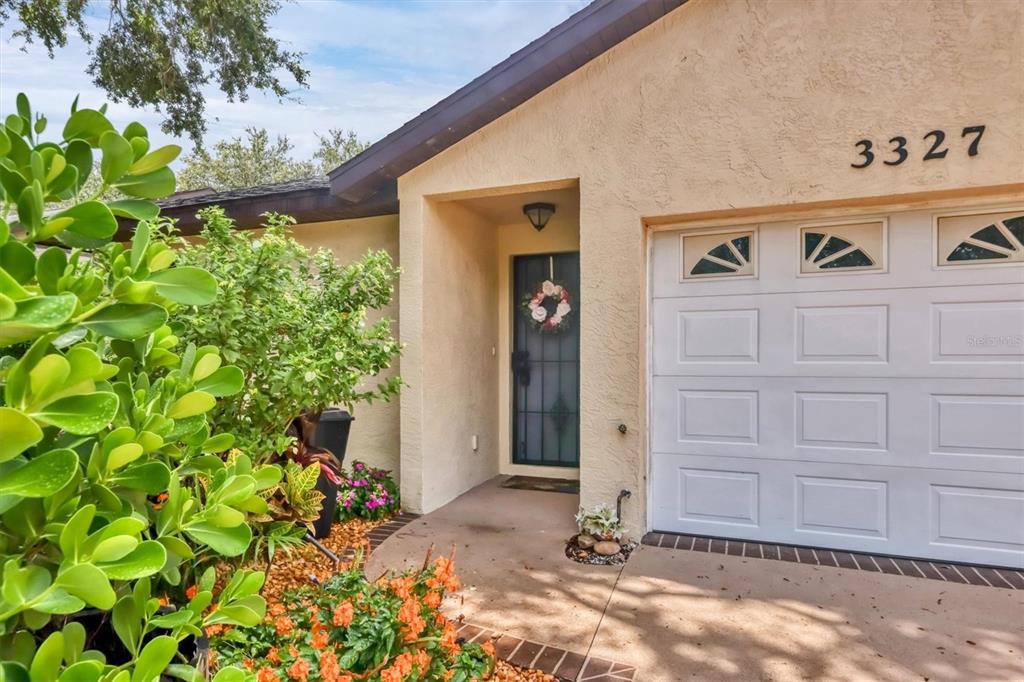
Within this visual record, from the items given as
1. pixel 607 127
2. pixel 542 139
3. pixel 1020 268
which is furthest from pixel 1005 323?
pixel 542 139

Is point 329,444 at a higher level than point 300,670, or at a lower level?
higher

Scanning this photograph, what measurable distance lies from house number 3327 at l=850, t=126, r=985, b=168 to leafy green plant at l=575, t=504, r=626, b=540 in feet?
A: 11.2

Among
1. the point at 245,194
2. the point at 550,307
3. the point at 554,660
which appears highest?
the point at 245,194

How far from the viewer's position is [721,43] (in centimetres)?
439

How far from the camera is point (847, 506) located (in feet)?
14.5

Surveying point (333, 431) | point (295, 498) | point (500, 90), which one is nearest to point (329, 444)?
point (333, 431)

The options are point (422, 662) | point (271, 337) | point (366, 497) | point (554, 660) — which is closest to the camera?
point (422, 662)

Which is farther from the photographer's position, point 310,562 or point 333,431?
Answer: point 333,431

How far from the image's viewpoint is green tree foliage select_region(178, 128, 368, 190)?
25.5 meters

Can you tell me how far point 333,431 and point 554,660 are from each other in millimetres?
3245

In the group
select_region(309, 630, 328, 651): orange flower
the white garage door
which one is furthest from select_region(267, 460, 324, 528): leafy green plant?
the white garage door

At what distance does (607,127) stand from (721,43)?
1.10 m

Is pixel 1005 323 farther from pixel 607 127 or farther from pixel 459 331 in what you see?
pixel 459 331

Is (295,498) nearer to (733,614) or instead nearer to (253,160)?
(733,614)
